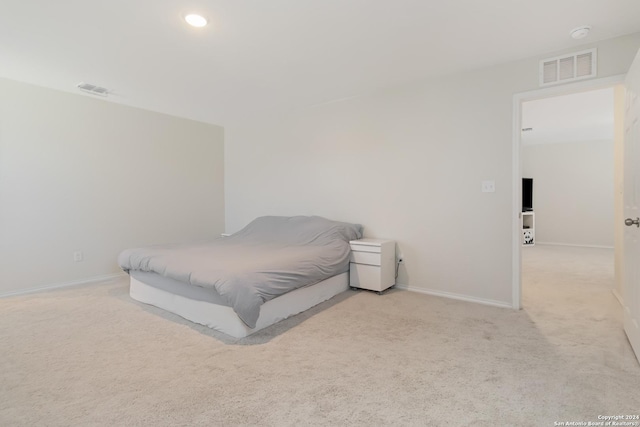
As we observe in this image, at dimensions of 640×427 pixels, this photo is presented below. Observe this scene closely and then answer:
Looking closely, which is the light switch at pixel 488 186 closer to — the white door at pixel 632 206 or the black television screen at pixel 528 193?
the white door at pixel 632 206

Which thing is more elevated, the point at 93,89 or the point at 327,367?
the point at 93,89

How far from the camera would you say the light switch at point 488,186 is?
321 cm

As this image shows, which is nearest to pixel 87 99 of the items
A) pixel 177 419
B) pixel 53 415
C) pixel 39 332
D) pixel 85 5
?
pixel 85 5

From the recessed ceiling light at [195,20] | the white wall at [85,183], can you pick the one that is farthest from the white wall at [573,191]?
the recessed ceiling light at [195,20]

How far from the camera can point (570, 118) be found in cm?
552

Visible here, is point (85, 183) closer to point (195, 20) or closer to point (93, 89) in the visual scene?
point (93, 89)

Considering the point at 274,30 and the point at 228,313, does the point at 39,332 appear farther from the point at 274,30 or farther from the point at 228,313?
the point at 274,30

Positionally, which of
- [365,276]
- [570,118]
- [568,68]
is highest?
[570,118]

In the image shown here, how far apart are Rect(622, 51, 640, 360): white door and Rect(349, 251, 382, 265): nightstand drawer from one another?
1.96 metres

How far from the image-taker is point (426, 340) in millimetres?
2383

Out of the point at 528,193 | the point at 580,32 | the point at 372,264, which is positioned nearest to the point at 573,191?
the point at 528,193

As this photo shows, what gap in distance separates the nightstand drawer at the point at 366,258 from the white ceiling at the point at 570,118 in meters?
2.96

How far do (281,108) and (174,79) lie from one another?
5.26 feet

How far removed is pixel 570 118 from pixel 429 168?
3753 millimetres
